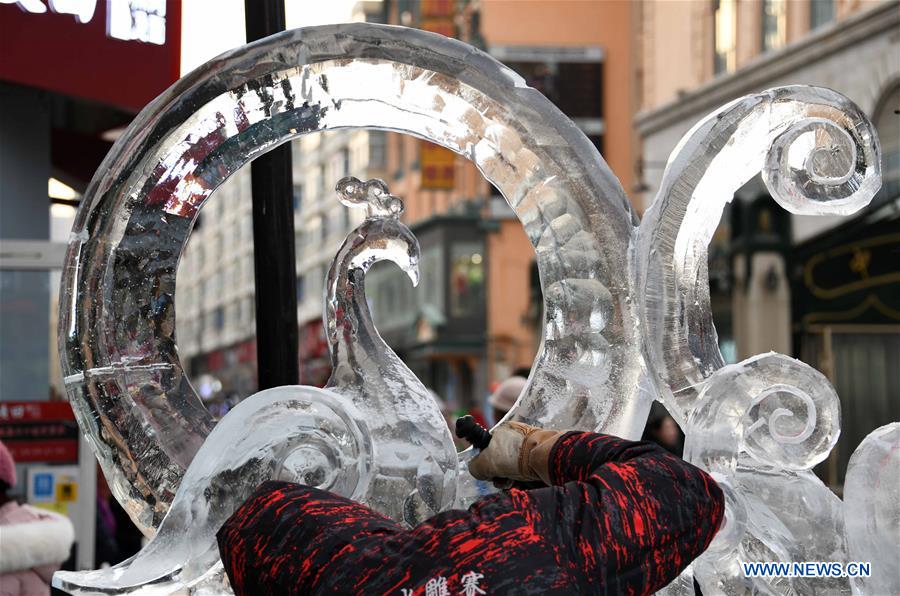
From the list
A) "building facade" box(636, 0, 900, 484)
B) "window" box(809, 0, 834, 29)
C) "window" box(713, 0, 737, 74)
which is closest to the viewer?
"building facade" box(636, 0, 900, 484)

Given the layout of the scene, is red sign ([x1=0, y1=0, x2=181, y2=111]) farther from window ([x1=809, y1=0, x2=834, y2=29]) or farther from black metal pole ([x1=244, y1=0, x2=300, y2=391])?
window ([x1=809, y1=0, x2=834, y2=29])

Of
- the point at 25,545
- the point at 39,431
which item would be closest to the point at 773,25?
the point at 39,431

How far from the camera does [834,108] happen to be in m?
1.95

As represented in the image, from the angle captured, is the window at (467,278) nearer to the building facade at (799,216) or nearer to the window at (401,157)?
the window at (401,157)

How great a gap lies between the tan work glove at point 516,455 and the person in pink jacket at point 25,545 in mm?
2038

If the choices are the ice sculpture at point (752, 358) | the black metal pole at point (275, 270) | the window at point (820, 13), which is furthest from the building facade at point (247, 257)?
the ice sculpture at point (752, 358)

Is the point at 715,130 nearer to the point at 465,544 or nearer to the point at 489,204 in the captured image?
the point at 465,544

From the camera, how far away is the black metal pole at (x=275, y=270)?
234 cm

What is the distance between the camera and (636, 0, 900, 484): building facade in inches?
427

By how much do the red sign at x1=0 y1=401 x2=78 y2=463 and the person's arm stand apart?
4.07 m

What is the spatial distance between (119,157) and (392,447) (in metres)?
0.63

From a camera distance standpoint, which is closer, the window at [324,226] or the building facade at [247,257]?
the building facade at [247,257]

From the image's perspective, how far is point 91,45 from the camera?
16.0 feet

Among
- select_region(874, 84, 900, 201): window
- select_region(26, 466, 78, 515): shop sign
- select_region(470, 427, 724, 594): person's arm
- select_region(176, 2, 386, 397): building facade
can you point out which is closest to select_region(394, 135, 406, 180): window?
select_region(176, 2, 386, 397): building facade
